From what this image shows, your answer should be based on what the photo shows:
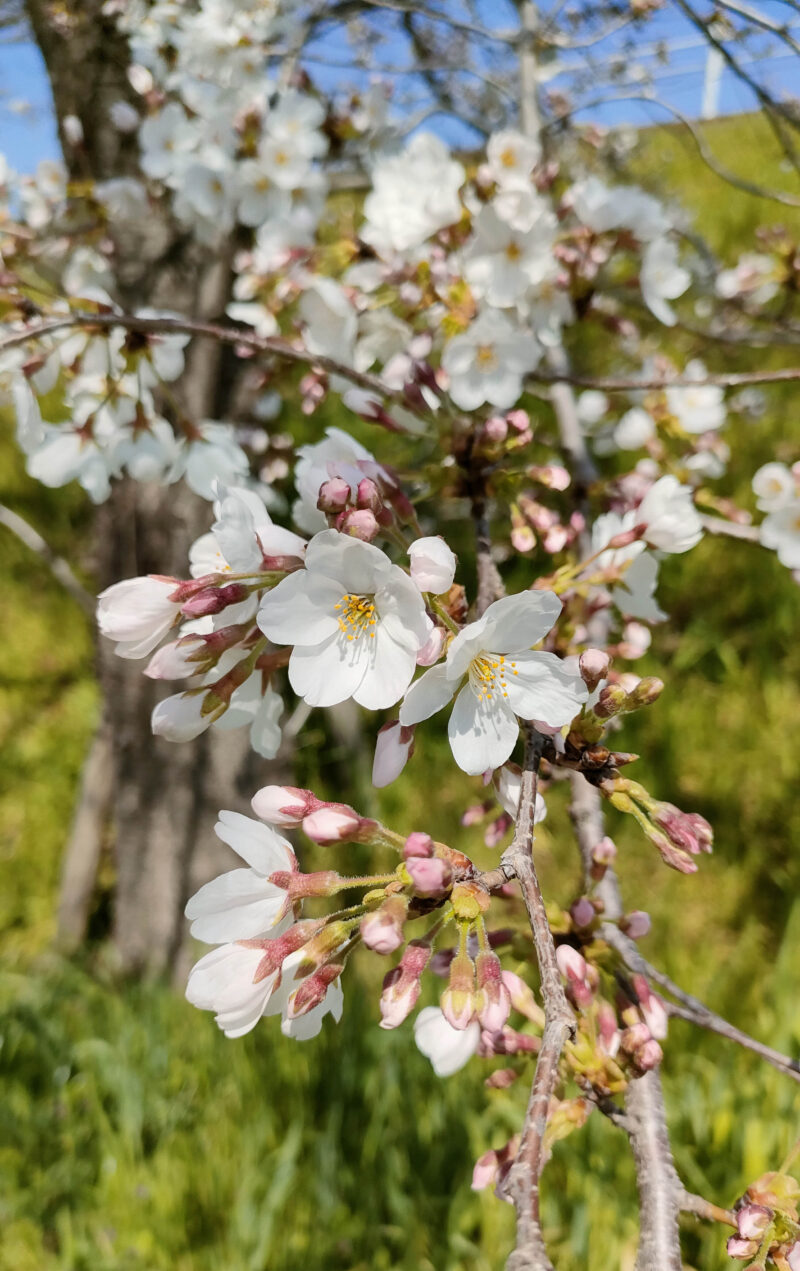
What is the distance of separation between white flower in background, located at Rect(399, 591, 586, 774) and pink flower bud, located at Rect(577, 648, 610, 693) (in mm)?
30

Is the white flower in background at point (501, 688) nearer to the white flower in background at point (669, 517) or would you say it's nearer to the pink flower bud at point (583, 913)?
the pink flower bud at point (583, 913)

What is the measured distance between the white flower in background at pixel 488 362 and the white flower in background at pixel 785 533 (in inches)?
19.4

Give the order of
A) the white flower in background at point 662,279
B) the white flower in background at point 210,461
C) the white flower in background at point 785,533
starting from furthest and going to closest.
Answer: the white flower in background at point 662,279 < the white flower in background at point 785,533 < the white flower in background at point 210,461

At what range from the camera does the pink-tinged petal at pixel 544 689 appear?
0.59m

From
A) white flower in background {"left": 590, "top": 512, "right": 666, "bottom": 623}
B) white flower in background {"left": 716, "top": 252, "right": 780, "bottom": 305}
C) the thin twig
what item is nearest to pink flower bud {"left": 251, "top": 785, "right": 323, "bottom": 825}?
white flower in background {"left": 590, "top": 512, "right": 666, "bottom": 623}

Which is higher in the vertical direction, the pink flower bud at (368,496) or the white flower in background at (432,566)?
the pink flower bud at (368,496)

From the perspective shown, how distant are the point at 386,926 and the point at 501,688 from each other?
20cm

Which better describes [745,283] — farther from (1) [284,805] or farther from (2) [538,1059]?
(2) [538,1059]

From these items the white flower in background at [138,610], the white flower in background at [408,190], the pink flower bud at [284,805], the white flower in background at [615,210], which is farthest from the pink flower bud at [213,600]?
the white flower in background at [615,210]

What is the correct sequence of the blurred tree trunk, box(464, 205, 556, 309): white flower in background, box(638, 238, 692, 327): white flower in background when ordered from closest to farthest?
box(464, 205, 556, 309): white flower in background
box(638, 238, 692, 327): white flower in background
the blurred tree trunk

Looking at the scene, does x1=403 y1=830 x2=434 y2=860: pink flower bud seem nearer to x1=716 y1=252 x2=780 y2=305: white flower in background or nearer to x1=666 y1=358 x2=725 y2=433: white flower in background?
x1=666 y1=358 x2=725 y2=433: white flower in background

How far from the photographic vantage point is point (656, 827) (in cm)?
67

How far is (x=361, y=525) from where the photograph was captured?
58cm

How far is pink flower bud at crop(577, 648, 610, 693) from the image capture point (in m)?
0.62
